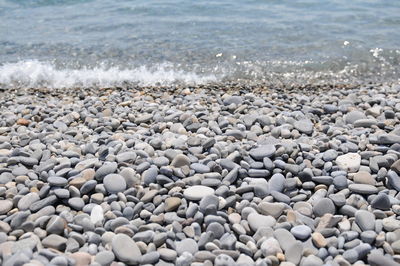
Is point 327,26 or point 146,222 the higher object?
point 327,26

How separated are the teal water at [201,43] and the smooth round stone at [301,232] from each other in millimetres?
3914

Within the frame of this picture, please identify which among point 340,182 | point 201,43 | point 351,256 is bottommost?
point 351,256

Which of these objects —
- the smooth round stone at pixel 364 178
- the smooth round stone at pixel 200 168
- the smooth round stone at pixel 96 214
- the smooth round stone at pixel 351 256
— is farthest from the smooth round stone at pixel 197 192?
the smooth round stone at pixel 364 178

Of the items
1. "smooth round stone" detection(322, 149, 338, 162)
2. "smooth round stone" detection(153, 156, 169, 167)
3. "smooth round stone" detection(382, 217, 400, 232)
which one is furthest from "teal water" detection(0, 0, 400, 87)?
"smooth round stone" detection(382, 217, 400, 232)

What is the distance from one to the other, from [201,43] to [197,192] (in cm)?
508

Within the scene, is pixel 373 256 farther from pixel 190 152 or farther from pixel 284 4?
pixel 284 4

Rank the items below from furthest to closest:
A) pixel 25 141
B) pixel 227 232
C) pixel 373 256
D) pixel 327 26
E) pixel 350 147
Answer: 1. pixel 327 26
2. pixel 25 141
3. pixel 350 147
4. pixel 227 232
5. pixel 373 256

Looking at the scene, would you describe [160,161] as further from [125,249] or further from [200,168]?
[125,249]

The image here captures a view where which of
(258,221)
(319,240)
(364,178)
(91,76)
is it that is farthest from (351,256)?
(91,76)

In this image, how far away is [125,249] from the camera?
7.68 ft

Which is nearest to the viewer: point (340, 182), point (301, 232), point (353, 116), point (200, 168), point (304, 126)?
point (301, 232)

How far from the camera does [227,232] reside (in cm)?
254

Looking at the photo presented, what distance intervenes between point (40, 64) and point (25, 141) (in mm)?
3559

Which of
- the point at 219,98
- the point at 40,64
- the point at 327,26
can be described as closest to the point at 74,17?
the point at 40,64
